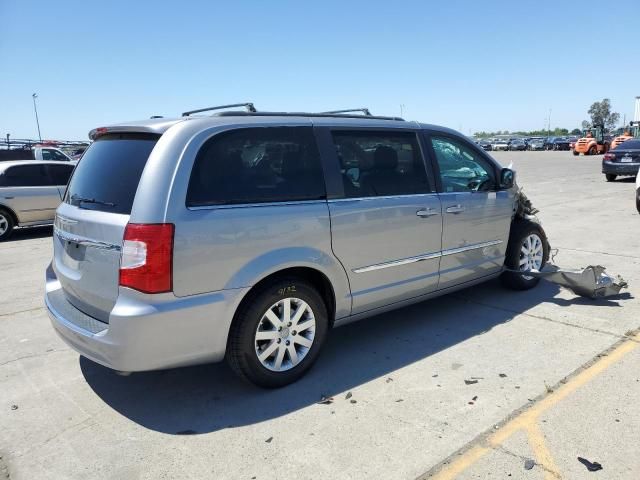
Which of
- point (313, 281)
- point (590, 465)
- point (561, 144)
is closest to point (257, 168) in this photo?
point (313, 281)

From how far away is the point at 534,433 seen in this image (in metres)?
2.91

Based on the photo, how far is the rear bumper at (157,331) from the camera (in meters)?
2.92

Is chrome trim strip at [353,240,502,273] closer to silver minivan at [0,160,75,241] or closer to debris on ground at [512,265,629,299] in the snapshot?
debris on ground at [512,265,629,299]

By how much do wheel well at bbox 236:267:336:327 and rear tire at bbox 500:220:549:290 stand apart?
247cm

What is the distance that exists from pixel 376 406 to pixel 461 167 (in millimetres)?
2600

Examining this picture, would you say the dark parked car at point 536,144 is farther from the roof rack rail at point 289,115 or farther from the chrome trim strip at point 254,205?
the chrome trim strip at point 254,205

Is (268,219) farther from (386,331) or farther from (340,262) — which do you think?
(386,331)

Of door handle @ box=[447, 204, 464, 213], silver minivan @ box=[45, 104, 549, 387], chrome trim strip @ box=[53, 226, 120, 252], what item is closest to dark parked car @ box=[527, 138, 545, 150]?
door handle @ box=[447, 204, 464, 213]

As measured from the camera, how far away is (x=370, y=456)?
2756 mm

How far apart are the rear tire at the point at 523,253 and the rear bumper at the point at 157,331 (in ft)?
10.9

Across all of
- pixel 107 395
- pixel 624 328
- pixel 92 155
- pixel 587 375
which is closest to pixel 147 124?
pixel 92 155

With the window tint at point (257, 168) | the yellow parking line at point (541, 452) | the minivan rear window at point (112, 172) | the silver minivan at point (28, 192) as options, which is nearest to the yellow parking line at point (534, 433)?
the yellow parking line at point (541, 452)

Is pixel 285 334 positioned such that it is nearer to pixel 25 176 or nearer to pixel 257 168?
pixel 257 168

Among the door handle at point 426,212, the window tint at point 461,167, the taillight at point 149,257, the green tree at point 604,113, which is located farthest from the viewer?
the green tree at point 604,113
